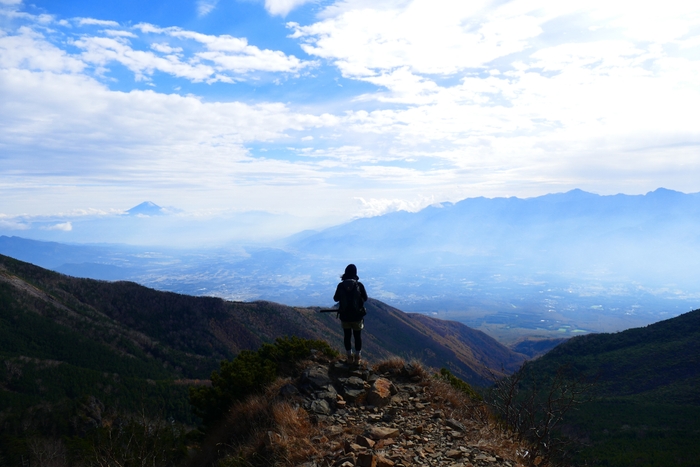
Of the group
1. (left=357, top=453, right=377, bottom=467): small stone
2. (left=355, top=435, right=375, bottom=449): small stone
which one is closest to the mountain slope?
(left=355, top=435, right=375, bottom=449): small stone

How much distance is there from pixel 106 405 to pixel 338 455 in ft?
159

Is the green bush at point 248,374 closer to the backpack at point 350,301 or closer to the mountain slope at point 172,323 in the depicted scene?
the backpack at point 350,301

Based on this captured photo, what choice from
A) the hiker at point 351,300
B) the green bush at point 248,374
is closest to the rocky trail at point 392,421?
the green bush at point 248,374

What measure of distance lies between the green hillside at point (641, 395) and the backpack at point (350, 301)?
10263 mm

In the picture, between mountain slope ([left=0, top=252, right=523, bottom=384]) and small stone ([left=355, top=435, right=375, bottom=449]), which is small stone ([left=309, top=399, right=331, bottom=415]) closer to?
small stone ([left=355, top=435, right=375, bottom=449])

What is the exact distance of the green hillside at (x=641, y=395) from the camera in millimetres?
29734

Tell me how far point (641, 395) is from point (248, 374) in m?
51.2

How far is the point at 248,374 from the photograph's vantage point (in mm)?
10555

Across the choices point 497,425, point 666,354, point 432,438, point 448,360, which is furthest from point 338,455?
point 448,360

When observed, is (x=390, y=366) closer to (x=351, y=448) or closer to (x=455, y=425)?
(x=455, y=425)

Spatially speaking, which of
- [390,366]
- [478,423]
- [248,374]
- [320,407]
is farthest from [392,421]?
[248,374]

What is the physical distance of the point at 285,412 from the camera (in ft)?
26.0

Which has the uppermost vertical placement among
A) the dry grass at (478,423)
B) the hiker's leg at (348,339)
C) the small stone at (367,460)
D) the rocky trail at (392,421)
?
the hiker's leg at (348,339)

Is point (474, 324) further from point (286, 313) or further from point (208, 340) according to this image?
point (208, 340)
